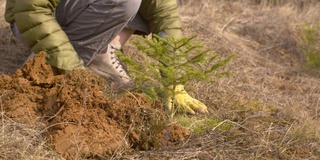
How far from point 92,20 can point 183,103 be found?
729 mm

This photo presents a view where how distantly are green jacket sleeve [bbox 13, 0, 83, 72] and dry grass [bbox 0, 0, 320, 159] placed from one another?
62 centimetres

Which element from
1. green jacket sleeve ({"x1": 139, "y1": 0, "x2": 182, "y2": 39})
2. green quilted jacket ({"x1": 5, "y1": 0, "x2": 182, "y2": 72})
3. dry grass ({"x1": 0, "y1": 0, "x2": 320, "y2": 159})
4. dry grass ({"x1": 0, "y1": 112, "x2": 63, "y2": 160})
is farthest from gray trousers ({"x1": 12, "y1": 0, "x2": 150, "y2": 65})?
dry grass ({"x1": 0, "y1": 112, "x2": 63, "y2": 160})

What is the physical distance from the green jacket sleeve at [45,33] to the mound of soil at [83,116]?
232mm

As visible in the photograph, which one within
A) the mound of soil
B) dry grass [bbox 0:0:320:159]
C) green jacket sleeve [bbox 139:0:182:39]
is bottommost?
dry grass [bbox 0:0:320:159]

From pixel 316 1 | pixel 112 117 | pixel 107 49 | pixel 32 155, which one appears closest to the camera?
pixel 32 155

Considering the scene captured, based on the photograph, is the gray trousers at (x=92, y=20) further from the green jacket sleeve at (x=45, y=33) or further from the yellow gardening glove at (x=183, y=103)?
the yellow gardening glove at (x=183, y=103)

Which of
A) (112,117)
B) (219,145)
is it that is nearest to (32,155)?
(112,117)

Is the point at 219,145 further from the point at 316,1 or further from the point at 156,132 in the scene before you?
the point at 316,1

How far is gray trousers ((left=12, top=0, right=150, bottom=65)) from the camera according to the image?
117 inches

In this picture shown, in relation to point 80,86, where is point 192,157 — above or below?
below

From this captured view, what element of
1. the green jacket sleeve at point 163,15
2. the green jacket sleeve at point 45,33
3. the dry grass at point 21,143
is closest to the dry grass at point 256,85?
the dry grass at point 21,143

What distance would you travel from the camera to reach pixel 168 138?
2.35 m

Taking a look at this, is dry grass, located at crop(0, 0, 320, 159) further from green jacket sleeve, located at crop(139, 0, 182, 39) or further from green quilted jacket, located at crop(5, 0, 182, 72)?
green quilted jacket, located at crop(5, 0, 182, 72)

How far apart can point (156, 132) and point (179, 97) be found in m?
0.65
